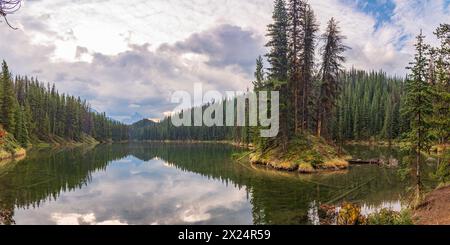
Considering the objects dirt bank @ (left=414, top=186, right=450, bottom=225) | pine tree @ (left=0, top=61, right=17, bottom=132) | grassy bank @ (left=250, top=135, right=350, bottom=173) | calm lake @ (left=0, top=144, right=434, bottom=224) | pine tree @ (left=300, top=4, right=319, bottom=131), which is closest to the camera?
dirt bank @ (left=414, top=186, right=450, bottom=225)

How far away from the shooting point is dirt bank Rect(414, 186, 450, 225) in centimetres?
1397

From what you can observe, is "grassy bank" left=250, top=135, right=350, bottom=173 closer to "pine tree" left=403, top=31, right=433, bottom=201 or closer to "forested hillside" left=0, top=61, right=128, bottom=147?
"pine tree" left=403, top=31, right=433, bottom=201

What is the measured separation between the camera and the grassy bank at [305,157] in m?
37.6

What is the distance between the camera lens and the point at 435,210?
16.1 meters

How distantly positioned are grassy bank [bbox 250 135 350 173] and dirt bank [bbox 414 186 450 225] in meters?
16.9

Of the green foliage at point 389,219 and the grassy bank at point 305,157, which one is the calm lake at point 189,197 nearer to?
the grassy bank at point 305,157

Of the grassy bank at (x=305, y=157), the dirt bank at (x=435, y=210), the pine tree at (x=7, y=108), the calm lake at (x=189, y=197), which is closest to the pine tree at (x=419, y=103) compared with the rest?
the dirt bank at (x=435, y=210)

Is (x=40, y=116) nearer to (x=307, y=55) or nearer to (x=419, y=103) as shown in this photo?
(x=307, y=55)

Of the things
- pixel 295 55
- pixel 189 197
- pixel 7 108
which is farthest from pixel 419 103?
pixel 7 108

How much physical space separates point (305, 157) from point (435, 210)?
2238 cm

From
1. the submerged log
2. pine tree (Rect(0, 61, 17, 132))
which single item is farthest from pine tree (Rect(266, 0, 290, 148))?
pine tree (Rect(0, 61, 17, 132))

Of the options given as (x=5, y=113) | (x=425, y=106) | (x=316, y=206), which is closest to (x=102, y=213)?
(x=316, y=206)

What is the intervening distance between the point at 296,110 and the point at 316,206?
25647 mm

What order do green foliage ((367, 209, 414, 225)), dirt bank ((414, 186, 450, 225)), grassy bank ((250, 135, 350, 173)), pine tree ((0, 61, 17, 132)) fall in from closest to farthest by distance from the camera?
green foliage ((367, 209, 414, 225)) < dirt bank ((414, 186, 450, 225)) < grassy bank ((250, 135, 350, 173)) < pine tree ((0, 61, 17, 132))
